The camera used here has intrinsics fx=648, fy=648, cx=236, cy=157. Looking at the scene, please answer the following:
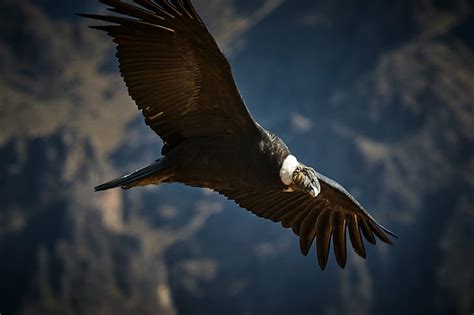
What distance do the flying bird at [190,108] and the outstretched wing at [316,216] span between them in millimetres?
739

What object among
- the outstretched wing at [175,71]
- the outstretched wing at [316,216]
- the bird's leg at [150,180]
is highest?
the outstretched wing at [175,71]

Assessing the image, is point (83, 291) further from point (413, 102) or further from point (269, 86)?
point (413, 102)

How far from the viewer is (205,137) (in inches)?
219

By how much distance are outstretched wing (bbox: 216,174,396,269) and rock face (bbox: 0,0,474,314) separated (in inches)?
356

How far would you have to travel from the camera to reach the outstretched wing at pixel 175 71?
4902 millimetres

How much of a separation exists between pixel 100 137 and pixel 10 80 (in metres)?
2.70

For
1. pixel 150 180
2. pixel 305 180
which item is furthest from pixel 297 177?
pixel 150 180

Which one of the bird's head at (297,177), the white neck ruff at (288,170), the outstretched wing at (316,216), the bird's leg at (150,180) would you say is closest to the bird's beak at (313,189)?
the bird's head at (297,177)

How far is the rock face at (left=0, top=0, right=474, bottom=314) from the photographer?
50.6ft

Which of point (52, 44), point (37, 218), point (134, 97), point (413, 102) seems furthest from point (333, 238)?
point (413, 102)

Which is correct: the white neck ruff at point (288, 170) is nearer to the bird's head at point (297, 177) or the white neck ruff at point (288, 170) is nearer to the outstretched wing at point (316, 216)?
the bird's head at point (297, 177)

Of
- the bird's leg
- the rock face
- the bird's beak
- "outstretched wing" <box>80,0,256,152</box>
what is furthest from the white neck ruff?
the rock face

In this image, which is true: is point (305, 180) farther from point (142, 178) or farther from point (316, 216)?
point (142, 178)

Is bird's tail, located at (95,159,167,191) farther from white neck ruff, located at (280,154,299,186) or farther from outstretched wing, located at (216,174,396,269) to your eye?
outstretched wing, located at (216,174,396,269)
